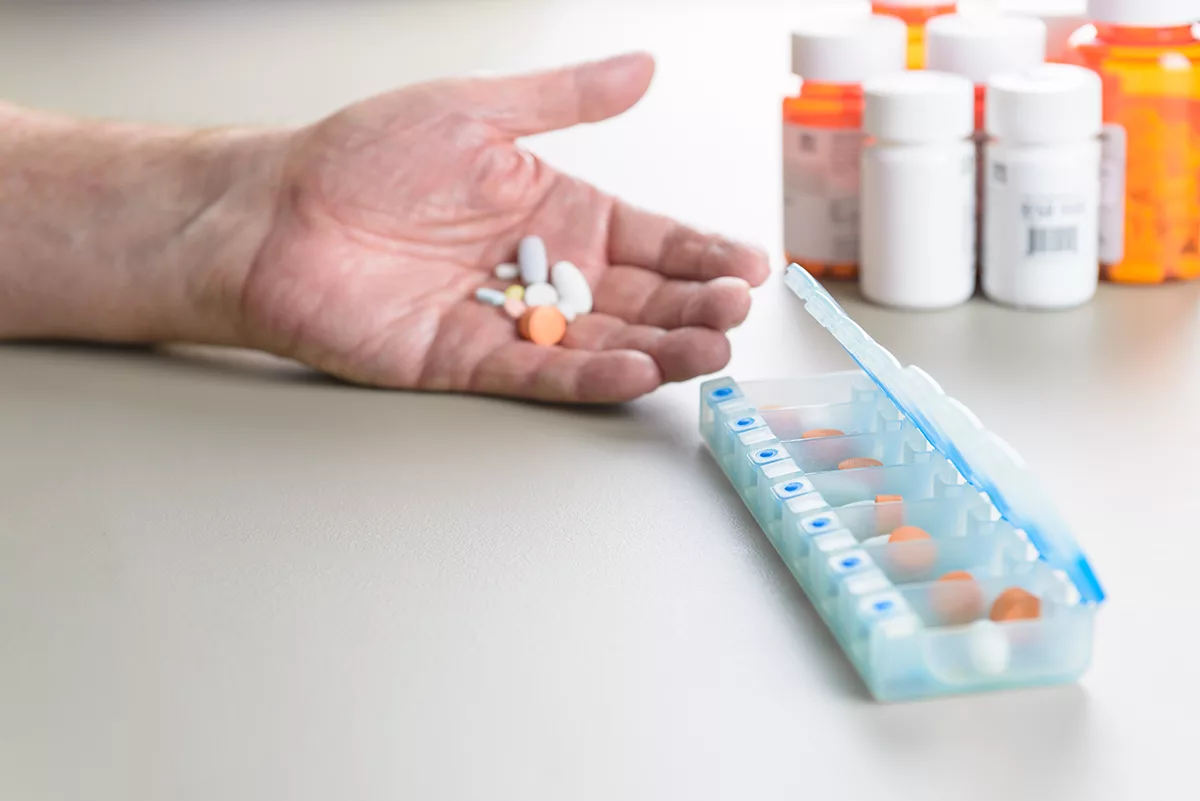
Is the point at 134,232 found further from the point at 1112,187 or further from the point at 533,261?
the point at 1112,187

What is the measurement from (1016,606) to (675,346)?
0.35m

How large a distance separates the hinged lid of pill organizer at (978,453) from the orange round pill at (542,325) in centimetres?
23

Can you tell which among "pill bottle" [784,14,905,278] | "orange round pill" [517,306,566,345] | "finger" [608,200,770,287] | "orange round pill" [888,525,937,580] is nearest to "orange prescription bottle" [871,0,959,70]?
"pill bottle" [784,14,905,278]

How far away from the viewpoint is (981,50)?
1.12 metres

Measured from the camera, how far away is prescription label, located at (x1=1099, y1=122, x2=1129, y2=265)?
1106mm

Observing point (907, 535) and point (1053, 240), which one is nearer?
point (907, 535)

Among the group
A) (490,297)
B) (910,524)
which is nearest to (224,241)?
(490,297)

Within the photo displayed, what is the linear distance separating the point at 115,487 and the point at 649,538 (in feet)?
0.99

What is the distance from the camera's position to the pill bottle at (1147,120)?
1.08 meters

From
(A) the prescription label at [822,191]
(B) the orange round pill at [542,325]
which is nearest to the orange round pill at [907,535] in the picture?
(B) the orange round pill at [542,325]

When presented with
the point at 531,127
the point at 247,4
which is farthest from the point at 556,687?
the point at 247,4

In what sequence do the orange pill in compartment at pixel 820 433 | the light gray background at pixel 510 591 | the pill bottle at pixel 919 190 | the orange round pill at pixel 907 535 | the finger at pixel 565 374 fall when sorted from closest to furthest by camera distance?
1. the light gray background at pixel 510 591
2. the orange round pill at pixel 907 535
3. the orange pill in compartment at pixel 820 433
4. the finger at pixel 565 374
5. the pill bottle at pixel 919 190

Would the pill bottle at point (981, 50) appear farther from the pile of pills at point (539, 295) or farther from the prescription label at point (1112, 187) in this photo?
the pile of pills at point (539, 295)

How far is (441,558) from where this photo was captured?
0.79 metres
